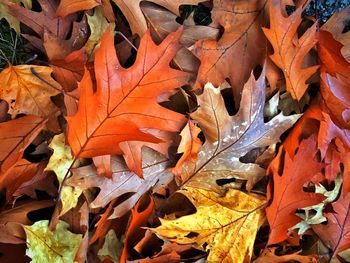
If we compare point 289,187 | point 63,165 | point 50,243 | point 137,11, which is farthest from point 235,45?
point 50,243

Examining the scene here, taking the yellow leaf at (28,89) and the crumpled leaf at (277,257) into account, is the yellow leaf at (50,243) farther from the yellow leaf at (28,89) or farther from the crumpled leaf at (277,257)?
the crumpled leaf at (277,257)

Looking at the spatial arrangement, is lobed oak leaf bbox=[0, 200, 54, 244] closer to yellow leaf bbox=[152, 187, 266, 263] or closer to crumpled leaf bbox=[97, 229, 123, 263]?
crumpled leaf bbox=[97, 229, 123, 263]

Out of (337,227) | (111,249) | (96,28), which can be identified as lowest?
(111,249)

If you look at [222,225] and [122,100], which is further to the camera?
[222,225]

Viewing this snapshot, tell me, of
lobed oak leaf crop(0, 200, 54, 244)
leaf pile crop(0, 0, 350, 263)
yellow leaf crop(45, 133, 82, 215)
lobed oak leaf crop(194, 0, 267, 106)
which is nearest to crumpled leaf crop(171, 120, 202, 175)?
leaf pile crop(0, 0, 350, 263)

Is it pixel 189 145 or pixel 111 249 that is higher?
pixel 189 145

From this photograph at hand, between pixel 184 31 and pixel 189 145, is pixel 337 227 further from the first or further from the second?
pixel 184 31

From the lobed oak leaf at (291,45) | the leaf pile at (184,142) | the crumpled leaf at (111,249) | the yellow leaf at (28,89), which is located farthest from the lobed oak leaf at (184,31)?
the crumpled leaf at (111,249)
